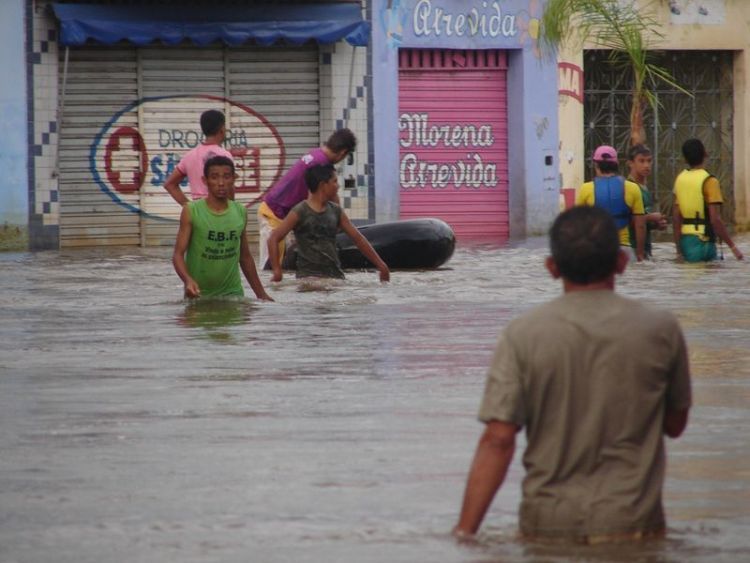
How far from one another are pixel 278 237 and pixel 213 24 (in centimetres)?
1090

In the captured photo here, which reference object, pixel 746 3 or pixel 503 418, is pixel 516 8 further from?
pixel 503 418

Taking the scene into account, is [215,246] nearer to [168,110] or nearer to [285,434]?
[285,434]

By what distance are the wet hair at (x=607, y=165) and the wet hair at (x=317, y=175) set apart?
131 inches

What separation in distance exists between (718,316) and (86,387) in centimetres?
579

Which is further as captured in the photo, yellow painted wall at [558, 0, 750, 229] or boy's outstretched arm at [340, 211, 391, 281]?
yellow painted wall at [558, 0, 750, 229]

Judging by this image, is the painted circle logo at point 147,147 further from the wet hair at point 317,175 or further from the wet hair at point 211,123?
the wet hair at point 317,175

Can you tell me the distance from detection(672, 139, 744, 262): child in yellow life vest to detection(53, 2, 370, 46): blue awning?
763 centimetres

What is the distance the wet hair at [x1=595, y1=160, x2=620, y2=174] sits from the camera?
1673cm

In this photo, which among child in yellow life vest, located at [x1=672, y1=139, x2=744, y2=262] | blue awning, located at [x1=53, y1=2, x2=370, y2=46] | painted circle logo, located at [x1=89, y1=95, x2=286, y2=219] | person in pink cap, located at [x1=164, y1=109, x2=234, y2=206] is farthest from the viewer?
painted circle logo, located at [x1=89, y1=95, x2=286, y2=219]

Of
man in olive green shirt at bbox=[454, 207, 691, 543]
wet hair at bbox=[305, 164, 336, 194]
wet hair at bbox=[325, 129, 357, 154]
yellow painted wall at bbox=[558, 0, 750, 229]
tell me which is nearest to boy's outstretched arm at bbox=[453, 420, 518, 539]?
man in olive green shirt at bbox=[454, 207, 691, 543]

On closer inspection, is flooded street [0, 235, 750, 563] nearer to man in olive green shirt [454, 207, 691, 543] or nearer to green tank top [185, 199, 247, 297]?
man in olive green shirt [454, 207, 691, 543]

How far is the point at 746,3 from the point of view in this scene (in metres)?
28.1

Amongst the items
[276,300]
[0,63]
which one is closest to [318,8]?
[0,63]

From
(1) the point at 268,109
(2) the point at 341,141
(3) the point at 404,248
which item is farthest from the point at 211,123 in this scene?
(1) the point at 268,109
